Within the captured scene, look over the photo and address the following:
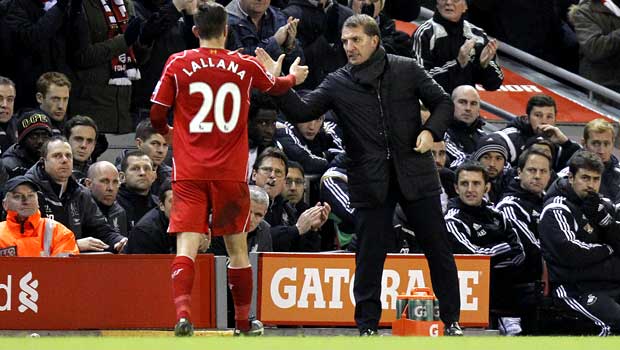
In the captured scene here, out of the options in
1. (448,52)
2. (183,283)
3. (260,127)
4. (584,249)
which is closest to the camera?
(183,283)

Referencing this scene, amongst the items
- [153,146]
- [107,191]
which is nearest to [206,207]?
[107,191]

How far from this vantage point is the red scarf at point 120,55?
1447cm

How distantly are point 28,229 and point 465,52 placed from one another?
6094mm

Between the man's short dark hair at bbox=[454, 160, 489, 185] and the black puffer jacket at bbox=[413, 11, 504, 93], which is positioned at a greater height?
the black puffer jacket at bbox=[413, 11, 504, 93]

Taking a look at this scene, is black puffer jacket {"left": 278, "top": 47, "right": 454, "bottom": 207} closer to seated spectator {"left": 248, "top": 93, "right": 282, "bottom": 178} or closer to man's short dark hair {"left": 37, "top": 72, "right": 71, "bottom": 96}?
man's short dark hair {"left": 37, "top": 72, "right": 71, "bottom": 96}

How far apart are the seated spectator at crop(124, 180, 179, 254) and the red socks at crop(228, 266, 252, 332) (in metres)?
2.06

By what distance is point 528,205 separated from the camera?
45.4ft

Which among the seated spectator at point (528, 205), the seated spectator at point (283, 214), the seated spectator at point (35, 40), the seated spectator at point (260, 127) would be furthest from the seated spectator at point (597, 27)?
the seated spectator at point (35, 40)

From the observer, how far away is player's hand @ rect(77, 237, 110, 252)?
38.8 ft

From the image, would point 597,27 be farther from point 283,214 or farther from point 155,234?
point 155,234
